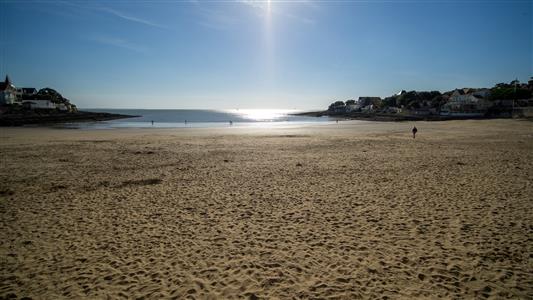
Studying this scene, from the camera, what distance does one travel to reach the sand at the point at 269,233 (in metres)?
5.05

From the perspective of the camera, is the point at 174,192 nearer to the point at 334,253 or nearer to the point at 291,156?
the point at 334,253

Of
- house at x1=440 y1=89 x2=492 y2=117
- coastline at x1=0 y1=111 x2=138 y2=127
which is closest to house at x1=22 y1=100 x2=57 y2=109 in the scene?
coastline at x1=0 y1=111 x2=138 y2=127

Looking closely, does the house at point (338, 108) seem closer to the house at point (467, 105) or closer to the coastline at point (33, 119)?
the house at point (467, 105)

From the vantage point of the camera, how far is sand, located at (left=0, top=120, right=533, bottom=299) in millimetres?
5047

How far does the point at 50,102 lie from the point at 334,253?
372ft

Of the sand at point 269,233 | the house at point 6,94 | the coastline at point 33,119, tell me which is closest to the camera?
the sand at point 269,233

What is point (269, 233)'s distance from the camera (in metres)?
7.14

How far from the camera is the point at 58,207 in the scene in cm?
908

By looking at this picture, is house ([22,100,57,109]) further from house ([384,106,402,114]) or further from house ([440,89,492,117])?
house ([440,89,492,117])

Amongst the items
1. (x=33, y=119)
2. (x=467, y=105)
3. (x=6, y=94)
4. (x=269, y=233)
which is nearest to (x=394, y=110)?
(x=467, y=105)

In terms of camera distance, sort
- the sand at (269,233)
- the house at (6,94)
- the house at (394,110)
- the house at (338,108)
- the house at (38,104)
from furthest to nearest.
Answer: the house at (338,108) → the house at (394,110) → the house at (38,104) → the house at (6,94) → the sand at (269,233)

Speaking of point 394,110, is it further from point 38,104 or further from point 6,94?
point 6,94

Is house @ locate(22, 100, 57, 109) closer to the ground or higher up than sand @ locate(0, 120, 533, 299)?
higher up

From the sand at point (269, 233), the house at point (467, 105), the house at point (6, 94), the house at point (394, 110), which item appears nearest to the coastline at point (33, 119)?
the house at point (6, 94)
